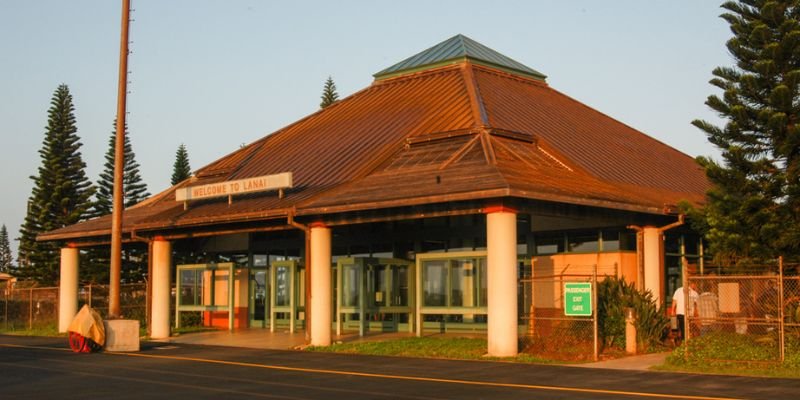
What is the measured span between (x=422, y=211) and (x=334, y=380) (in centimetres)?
691

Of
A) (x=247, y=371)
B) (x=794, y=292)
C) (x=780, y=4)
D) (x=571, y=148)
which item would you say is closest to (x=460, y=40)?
(x=571, y=148)

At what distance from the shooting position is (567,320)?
23344mm

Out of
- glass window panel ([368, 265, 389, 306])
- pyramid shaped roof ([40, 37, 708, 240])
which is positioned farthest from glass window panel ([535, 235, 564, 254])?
glass window panel ([368, 265, 389, 306])

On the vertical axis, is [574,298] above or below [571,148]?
below

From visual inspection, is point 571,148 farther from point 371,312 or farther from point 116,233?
point 116,233

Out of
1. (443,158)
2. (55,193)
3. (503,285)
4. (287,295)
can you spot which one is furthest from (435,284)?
(55,193)

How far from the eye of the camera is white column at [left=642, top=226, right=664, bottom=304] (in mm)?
26469

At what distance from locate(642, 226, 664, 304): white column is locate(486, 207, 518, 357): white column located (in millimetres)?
5757

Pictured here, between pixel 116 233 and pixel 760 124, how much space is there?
16.2 meters

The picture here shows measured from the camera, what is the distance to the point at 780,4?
921 inches

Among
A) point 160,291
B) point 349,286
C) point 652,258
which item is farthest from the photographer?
point 160,291

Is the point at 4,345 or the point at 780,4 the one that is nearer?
the point at 780,4

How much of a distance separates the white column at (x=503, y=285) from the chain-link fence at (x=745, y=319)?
377cm

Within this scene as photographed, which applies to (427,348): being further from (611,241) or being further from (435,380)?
(611,241)
